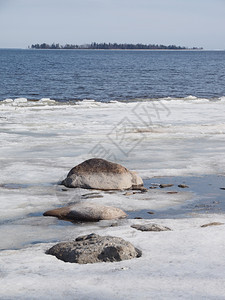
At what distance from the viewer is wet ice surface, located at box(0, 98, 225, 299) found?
5.10m

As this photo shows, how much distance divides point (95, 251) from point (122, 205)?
3.01m

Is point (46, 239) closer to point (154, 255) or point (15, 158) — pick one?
point (154, 255)

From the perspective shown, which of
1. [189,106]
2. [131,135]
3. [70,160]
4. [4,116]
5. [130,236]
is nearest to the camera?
[130,236]

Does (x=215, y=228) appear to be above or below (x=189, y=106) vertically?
below

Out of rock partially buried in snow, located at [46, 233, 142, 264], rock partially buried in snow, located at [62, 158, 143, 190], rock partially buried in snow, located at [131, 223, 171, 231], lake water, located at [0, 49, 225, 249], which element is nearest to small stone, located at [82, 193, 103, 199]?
lake water, located at [0, 49, 225, 249]

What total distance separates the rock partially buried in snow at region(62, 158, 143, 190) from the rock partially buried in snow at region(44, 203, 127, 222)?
174cm

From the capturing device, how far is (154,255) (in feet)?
19.8

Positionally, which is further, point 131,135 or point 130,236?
point 131,135

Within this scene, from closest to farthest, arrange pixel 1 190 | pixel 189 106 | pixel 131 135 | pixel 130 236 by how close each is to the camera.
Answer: pixel 130 236
pixel 1 190
pixel 131 135
pixel 189 106

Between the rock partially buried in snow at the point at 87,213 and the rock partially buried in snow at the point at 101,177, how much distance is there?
1742 mm

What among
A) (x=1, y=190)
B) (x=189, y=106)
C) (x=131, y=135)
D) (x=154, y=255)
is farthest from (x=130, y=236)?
(x=189, y=106)

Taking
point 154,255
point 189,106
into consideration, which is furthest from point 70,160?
point 189,106

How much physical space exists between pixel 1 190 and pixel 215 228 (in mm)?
4503

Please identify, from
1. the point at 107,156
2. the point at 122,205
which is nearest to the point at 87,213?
the point at 122,205
